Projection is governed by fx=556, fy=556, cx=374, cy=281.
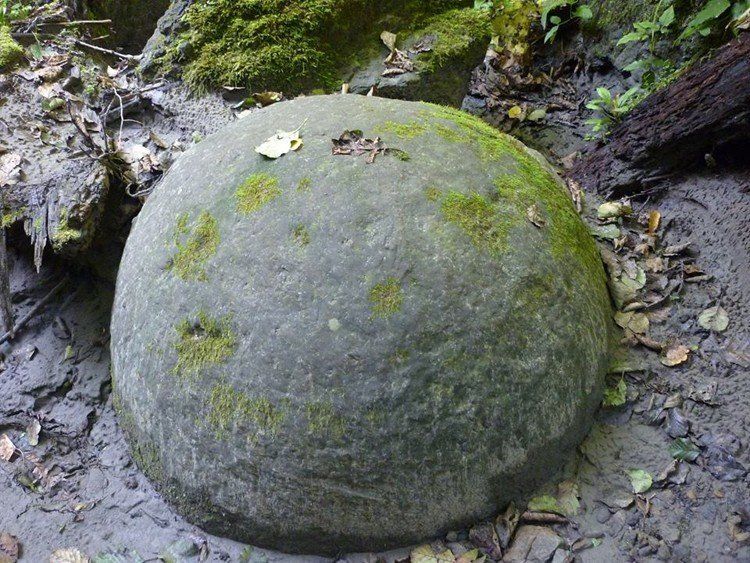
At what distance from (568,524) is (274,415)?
110 centimetres

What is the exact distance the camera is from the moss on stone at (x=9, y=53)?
3.48 m

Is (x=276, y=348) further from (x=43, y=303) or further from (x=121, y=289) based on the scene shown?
(x=43, y=303)

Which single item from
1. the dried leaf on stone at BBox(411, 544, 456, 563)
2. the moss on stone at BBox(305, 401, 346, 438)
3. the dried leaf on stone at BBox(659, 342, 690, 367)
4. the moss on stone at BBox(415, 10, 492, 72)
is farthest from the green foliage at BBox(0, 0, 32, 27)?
the dried leaf on stone at BBox(659, 342, 690, 367)

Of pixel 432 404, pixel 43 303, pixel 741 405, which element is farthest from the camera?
pixel 43 303

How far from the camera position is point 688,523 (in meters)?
1.91

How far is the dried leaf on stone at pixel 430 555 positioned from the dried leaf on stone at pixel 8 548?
1.48 metres

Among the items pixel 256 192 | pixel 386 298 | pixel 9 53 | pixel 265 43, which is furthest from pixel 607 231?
pixel 9 53

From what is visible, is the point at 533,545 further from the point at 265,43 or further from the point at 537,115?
the point at 265,43

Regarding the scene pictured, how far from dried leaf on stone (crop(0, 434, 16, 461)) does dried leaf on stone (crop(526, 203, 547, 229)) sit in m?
2.35

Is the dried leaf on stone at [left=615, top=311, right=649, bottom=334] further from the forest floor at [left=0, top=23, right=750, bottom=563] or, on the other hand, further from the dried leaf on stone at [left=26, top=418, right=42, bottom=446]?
the dried leaf on stone at [left=26, top=418, right=42, bottom=446]

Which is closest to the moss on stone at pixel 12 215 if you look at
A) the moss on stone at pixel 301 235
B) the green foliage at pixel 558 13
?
the moss on stone at pixel 301 235

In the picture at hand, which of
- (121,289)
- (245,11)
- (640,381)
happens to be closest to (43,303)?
(121,289)

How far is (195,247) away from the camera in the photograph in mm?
2049

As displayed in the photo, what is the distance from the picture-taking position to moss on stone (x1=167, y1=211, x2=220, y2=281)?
79.0 inches
